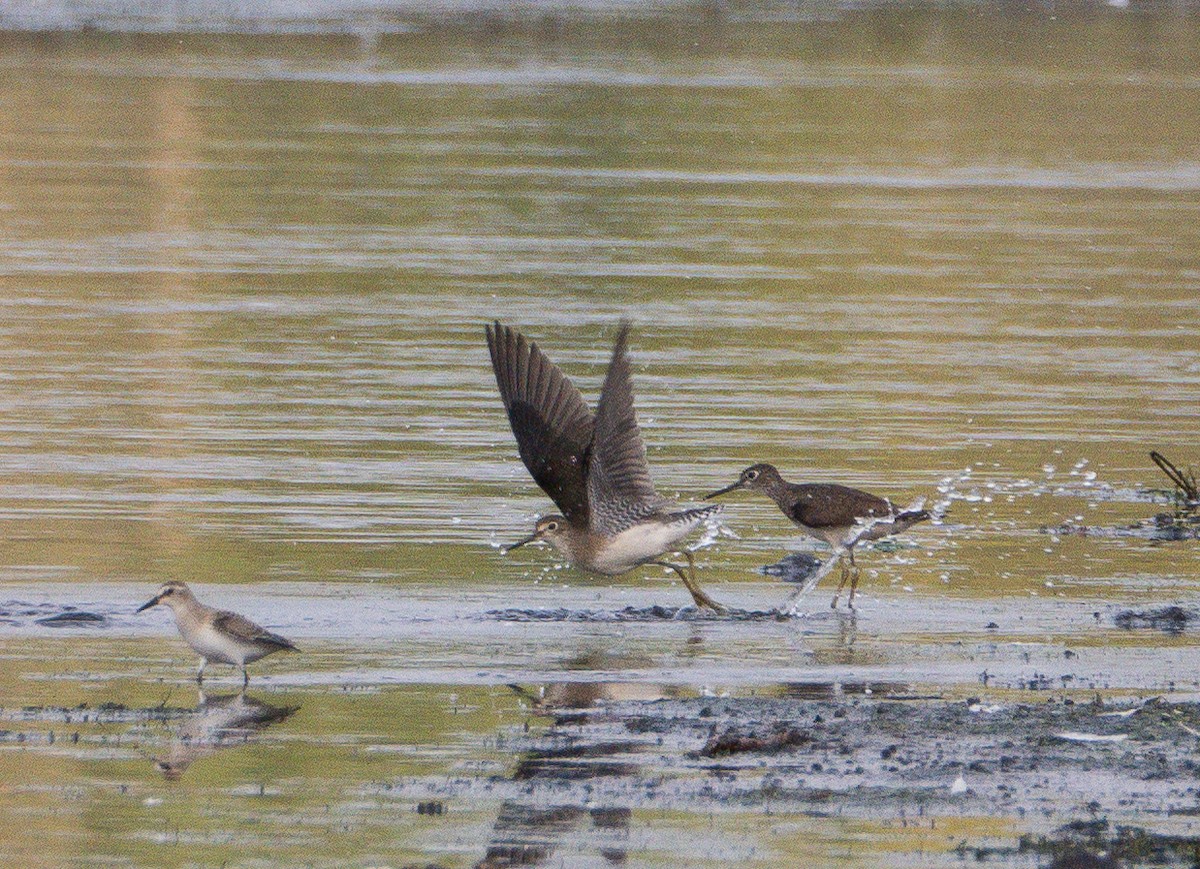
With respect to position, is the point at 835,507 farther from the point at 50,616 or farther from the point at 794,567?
the point at 50,616

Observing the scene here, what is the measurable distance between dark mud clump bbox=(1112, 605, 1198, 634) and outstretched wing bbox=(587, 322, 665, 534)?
226cm

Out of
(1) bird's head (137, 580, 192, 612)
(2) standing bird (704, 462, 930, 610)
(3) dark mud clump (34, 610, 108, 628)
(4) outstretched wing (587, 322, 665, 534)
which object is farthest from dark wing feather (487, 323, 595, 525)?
(1) bird's head (137, 580, 192, 612)

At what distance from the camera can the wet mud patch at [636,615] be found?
39.8ft

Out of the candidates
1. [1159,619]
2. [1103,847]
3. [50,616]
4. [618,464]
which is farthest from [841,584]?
[1103,847]

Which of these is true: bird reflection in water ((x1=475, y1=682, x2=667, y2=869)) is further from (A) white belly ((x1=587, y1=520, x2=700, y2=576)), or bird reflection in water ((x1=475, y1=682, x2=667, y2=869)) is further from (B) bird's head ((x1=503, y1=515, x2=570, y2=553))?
(B) bird's head ((x1=503, y1=515, x2=570, y2=553))

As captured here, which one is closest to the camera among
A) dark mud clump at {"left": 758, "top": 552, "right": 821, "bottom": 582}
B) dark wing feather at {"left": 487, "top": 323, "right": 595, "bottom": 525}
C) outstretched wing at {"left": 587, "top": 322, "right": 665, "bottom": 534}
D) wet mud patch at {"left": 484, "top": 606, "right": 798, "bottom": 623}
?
wet mud patch at {"left": 484, "top": 606, "right": 798, "bottom": 623}

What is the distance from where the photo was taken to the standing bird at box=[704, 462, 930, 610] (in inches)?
515

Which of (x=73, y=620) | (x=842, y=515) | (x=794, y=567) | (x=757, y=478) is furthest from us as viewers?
(x=757, y=478)

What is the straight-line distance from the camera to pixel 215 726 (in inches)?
379

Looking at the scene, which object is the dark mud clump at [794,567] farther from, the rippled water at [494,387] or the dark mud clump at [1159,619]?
the dark mud clump at [1159,619]

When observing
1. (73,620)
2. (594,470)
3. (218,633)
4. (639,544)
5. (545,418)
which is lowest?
(73,620)

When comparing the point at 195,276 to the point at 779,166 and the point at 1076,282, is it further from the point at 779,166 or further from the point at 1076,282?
the point at 779,166

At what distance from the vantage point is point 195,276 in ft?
79.7

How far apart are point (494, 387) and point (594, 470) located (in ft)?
21.5
